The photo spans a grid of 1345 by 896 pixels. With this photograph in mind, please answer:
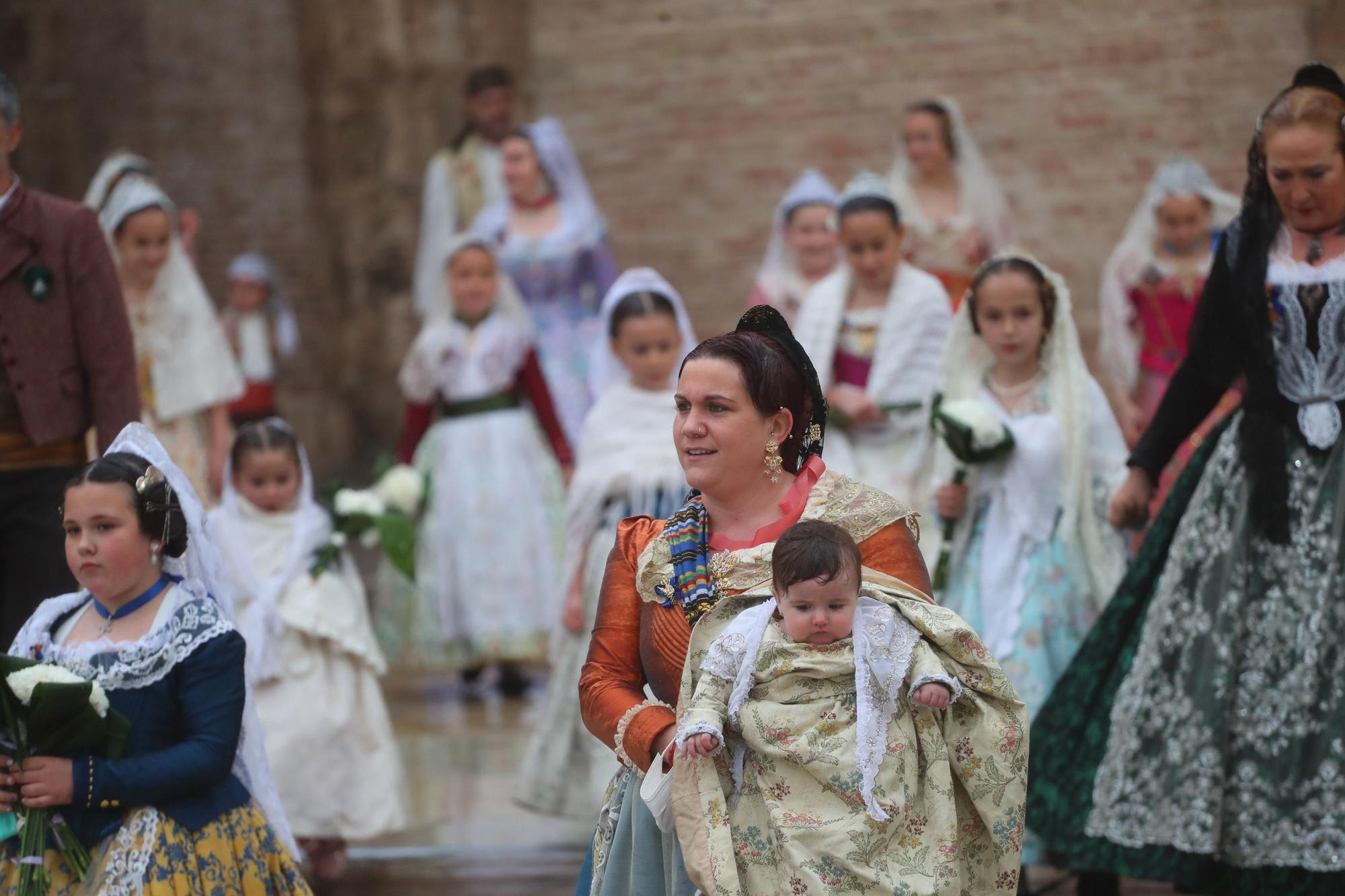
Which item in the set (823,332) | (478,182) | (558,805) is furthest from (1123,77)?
(558,805)

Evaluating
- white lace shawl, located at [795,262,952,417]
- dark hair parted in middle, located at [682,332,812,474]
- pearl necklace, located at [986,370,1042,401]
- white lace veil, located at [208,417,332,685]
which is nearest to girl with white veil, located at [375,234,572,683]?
white lace shawl, located at [795,262,952,417]

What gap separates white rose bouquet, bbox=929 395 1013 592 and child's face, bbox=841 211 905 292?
46.9 inches

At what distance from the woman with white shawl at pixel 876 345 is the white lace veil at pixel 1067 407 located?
334 millimetres

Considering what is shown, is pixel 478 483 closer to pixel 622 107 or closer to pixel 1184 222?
pixel 1184 222

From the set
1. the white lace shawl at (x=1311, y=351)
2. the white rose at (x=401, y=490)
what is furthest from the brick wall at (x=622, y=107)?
the white lace shawl at (x=1311, y=351)

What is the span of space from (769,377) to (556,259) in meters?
5.93

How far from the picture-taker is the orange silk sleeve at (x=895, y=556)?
3.36 meters

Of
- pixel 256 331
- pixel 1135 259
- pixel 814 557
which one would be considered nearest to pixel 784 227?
pixel 1135 259

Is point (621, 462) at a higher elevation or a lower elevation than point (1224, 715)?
higher

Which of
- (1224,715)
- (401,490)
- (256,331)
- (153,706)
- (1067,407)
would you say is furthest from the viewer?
(256,331)

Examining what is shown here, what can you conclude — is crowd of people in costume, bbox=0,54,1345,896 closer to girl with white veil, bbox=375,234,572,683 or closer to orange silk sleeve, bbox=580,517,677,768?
orange silk sleeve, bbox=580,517,677,768

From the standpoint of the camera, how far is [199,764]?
371 cm

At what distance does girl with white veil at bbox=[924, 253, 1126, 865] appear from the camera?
206 inches

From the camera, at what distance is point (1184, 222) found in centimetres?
799
